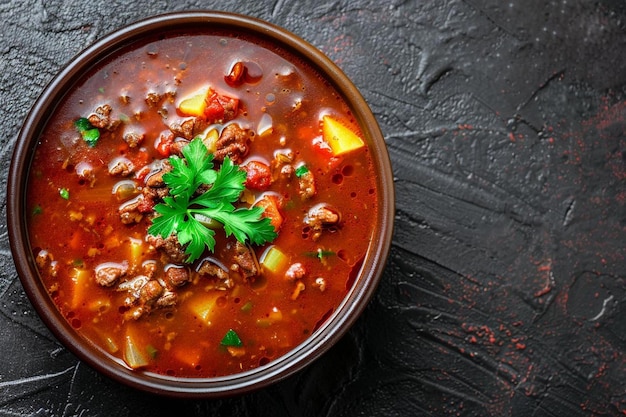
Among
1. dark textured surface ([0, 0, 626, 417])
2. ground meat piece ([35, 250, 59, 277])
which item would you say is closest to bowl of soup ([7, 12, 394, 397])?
ground meat piece ([35, 250, 59, 277])

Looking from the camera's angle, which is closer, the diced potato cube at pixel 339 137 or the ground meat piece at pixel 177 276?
the ground meat piece at pixel 177 276

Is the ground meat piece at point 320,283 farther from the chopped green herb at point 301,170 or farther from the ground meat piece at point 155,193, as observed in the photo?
the ground meat piece at point 155,193

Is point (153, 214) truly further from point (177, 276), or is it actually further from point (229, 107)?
point (229, 107)

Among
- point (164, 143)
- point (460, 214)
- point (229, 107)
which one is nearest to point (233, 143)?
point (229, 107)

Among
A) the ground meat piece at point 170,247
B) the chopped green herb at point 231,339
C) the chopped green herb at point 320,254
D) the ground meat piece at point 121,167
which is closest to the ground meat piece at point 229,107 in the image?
the ground meat piece at point 121,167

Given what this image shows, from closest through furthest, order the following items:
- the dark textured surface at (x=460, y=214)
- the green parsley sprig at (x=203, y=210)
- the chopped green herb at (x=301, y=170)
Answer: the green parsley sprig at (x=203, y=210) → the chopped green herb at (x=301, y=170) → the dark textured surface at (x=460, y=214)

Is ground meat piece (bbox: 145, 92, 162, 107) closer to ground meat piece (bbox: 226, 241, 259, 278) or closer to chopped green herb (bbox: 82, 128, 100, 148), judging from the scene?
chopped green herb (bbox: 82, 128, 100, 148)

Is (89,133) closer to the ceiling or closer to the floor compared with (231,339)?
closer to the ceiling

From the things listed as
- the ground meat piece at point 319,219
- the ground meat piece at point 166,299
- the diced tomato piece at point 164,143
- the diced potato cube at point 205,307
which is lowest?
the diced potato cube at point 205,307
